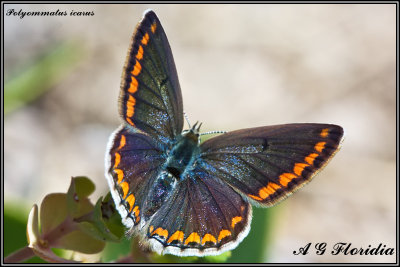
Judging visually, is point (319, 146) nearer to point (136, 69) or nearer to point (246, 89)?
point (136, 69)

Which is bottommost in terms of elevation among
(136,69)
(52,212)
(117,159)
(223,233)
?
(52,212)

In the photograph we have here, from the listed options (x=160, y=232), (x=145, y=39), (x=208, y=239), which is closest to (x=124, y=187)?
(x=160, y=232)

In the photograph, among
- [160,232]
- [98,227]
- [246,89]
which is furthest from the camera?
[246,89]

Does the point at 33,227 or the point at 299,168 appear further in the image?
the point at 299,168

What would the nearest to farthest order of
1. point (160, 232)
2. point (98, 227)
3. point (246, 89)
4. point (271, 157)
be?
point (98, 227) < point (160, 232) < point (271, 157) < point (246, 89)

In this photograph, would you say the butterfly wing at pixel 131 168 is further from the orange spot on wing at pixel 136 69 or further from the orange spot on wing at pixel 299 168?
the orange spot on wing at pixel 299 168

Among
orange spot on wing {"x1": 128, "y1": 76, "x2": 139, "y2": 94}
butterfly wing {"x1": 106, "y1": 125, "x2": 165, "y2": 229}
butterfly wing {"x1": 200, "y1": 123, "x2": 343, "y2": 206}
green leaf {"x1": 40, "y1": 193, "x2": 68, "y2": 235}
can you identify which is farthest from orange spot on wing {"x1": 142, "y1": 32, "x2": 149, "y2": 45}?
green leaf {"x1": 40, "y1": 193, "x2": 68, "y2": 235}

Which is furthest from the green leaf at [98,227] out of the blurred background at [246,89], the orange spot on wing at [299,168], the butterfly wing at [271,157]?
the blurred background at [246,89]

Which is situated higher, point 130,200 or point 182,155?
point 182,155
